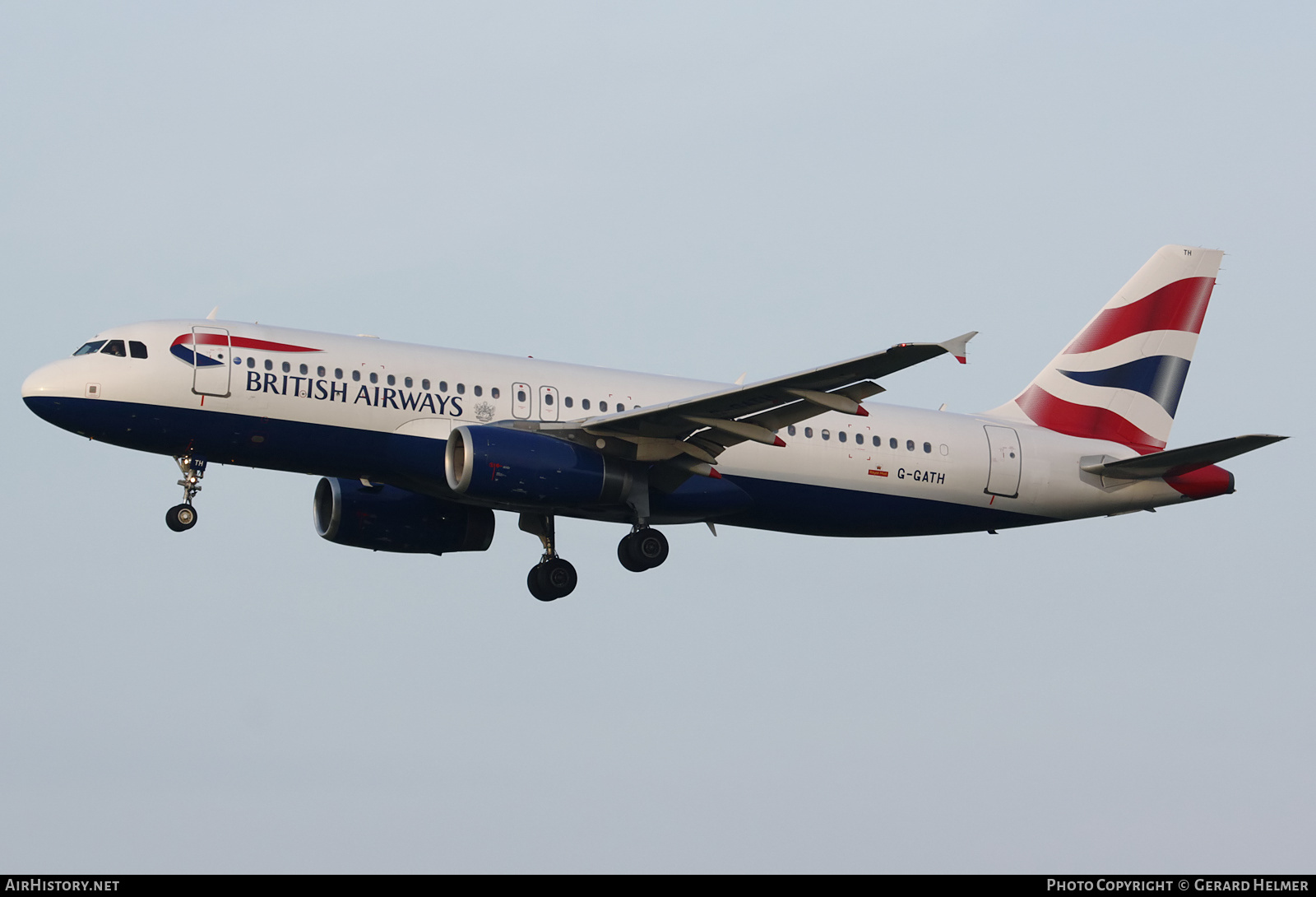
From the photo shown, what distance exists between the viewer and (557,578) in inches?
1578

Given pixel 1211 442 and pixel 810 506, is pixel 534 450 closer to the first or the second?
pixel 810 506

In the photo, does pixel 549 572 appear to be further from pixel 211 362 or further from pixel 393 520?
pixel 211 362

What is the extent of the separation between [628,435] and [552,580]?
17.2 feet

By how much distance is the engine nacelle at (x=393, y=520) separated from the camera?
40.6 m

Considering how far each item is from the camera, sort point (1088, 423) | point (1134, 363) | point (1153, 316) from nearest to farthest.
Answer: point (1088, 423) → point (1134, 363) → point (1153, 316)

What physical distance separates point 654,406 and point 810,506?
5.57 meters

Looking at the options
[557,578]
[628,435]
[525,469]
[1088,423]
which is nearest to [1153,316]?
[1088,423]

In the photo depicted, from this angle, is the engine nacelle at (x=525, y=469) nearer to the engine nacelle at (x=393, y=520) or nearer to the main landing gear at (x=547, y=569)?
the main landing gear at (x=547, y=569)

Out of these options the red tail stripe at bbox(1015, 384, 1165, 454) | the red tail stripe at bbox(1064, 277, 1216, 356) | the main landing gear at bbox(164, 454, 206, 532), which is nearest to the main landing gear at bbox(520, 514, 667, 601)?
the main landing gear at bbox(164, 454, 206, 532)

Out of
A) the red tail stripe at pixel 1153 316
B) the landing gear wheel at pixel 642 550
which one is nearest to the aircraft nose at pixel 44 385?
the landing gear wheel at pixel 642 550

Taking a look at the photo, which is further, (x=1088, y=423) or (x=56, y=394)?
(x=1088, y=423)

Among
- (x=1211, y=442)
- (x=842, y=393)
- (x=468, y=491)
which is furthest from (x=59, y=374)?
(x=1211, y=442)

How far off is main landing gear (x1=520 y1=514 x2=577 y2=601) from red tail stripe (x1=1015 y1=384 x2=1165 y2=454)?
11.9 meters

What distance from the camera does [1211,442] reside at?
37594 millimetres
